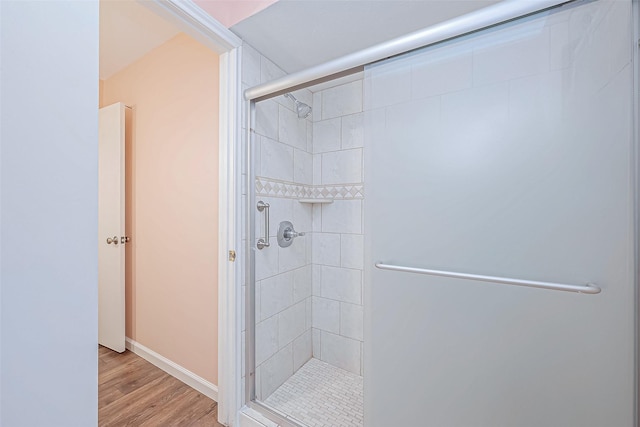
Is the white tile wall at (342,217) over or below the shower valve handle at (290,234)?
over

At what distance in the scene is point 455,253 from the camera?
0.89 metres

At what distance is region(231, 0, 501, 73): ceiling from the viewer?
1.16 m

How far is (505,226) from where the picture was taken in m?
0.81

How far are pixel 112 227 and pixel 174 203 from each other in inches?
28.7

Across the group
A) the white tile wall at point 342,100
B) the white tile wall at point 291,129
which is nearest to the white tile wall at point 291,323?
the white tile wall at point 291,129


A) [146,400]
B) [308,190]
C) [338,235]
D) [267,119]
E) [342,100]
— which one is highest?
[342,100]

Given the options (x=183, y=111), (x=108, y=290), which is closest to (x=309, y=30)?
(x=183, y=111)

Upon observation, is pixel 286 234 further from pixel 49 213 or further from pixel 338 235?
pixel 49 213

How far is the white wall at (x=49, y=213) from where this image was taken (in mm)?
477

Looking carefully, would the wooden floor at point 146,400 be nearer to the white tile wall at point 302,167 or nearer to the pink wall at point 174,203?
the pink wall at point 174,203

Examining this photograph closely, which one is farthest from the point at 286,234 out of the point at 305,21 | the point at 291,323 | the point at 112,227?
the point at 112,227

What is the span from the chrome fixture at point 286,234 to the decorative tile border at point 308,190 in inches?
7.4

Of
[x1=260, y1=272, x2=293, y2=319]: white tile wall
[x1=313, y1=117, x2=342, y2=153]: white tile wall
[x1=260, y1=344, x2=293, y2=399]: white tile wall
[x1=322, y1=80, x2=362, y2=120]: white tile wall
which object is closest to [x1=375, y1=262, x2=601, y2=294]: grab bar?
[x1=260, y1=272, x2=293, y2=319]: white tile wall

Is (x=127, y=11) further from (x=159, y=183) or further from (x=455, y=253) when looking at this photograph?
(x=455, y=253)
